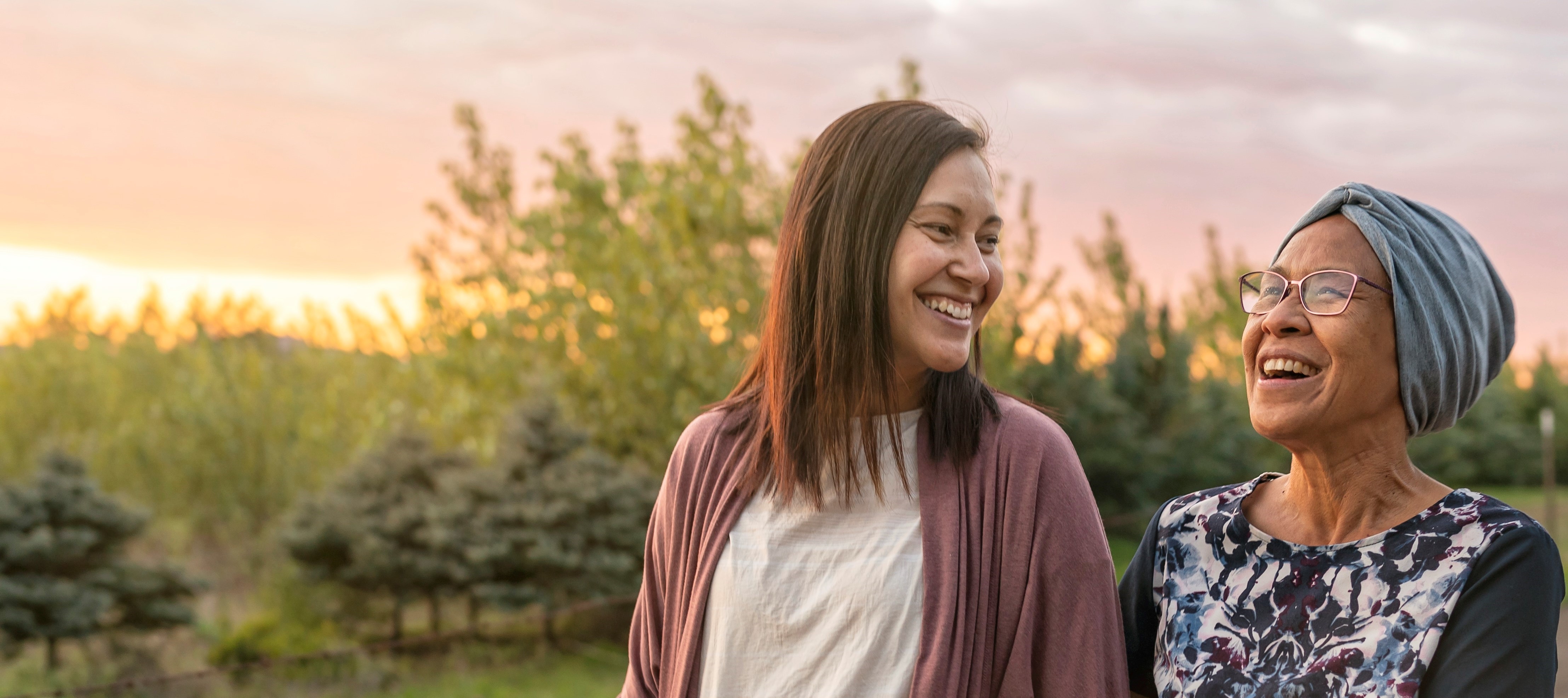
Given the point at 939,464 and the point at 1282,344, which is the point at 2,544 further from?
the point at 1282,344

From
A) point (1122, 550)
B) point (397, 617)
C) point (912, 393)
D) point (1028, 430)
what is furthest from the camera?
point (1122, 550)

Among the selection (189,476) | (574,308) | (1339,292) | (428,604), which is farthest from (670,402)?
(1339,292)

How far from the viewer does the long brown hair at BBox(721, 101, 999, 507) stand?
1.99 m

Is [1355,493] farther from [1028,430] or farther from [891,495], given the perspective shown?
[891,495]

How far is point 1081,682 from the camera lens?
184 centimetres

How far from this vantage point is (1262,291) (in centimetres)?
192

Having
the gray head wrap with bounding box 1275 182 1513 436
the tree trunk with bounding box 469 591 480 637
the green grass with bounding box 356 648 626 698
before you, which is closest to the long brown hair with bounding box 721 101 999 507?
the gray head wrap with bounding box 1275 182 1513 436

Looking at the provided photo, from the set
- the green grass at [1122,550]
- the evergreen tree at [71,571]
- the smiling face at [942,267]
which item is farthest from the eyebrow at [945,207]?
the green grass at [1122,550]

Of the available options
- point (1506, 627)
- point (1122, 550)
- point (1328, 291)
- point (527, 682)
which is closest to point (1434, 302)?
point (1328, 291)

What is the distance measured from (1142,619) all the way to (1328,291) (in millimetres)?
687

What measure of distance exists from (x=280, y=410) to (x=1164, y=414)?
12.4m

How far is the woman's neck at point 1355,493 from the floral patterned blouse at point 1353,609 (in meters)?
0.03

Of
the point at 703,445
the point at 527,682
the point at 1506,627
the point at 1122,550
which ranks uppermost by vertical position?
the point at 703,445

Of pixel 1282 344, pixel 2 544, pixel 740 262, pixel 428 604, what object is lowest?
pixel 428 604
